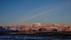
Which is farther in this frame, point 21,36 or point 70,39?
point 21,36

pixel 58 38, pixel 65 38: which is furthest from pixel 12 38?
pixel 65 38

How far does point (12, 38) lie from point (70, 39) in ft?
24.7

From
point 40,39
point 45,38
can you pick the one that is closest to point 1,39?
point 40,39

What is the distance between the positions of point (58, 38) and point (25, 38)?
170 inches

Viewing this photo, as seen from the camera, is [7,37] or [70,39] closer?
[70,39]

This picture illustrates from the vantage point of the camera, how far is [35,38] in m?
9.02

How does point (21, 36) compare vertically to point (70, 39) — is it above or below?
above

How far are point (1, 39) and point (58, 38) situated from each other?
755 cm

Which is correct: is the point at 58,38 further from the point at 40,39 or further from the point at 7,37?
the point at 7,37

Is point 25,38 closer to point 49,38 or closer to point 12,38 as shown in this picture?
point 12,38

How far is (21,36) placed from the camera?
31.0ft

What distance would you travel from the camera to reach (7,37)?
9.45 metres

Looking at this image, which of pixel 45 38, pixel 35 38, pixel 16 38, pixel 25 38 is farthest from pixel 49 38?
pixel 16 38

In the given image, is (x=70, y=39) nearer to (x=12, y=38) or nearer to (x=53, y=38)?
(x=53, y=38)
